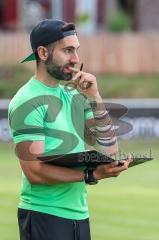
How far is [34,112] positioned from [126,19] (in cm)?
2441

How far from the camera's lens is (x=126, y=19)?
96.9 feet

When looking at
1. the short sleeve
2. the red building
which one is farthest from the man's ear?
the red building

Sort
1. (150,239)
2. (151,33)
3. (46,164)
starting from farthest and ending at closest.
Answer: (151,33), (150,239), (46,164)

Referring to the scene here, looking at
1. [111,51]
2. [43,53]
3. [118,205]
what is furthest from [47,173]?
[111,51]

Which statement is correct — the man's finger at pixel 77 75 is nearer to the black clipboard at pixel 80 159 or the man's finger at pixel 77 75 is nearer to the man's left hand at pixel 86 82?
the man's left hand at pixel 86 82

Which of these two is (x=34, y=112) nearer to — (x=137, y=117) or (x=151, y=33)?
(x=137, y=117)

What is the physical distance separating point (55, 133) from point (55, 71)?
1.09 ft

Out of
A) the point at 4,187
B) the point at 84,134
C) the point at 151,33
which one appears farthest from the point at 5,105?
the point at 84,134

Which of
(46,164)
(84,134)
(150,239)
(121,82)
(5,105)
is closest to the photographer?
(46,164)

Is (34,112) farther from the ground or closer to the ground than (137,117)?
farther from the ground

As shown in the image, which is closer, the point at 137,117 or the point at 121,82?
the point at 137,117

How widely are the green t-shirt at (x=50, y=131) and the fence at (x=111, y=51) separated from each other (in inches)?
859

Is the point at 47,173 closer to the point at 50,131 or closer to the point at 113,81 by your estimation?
the point at 50,131

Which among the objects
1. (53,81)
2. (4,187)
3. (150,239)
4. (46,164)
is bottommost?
(4,187)
